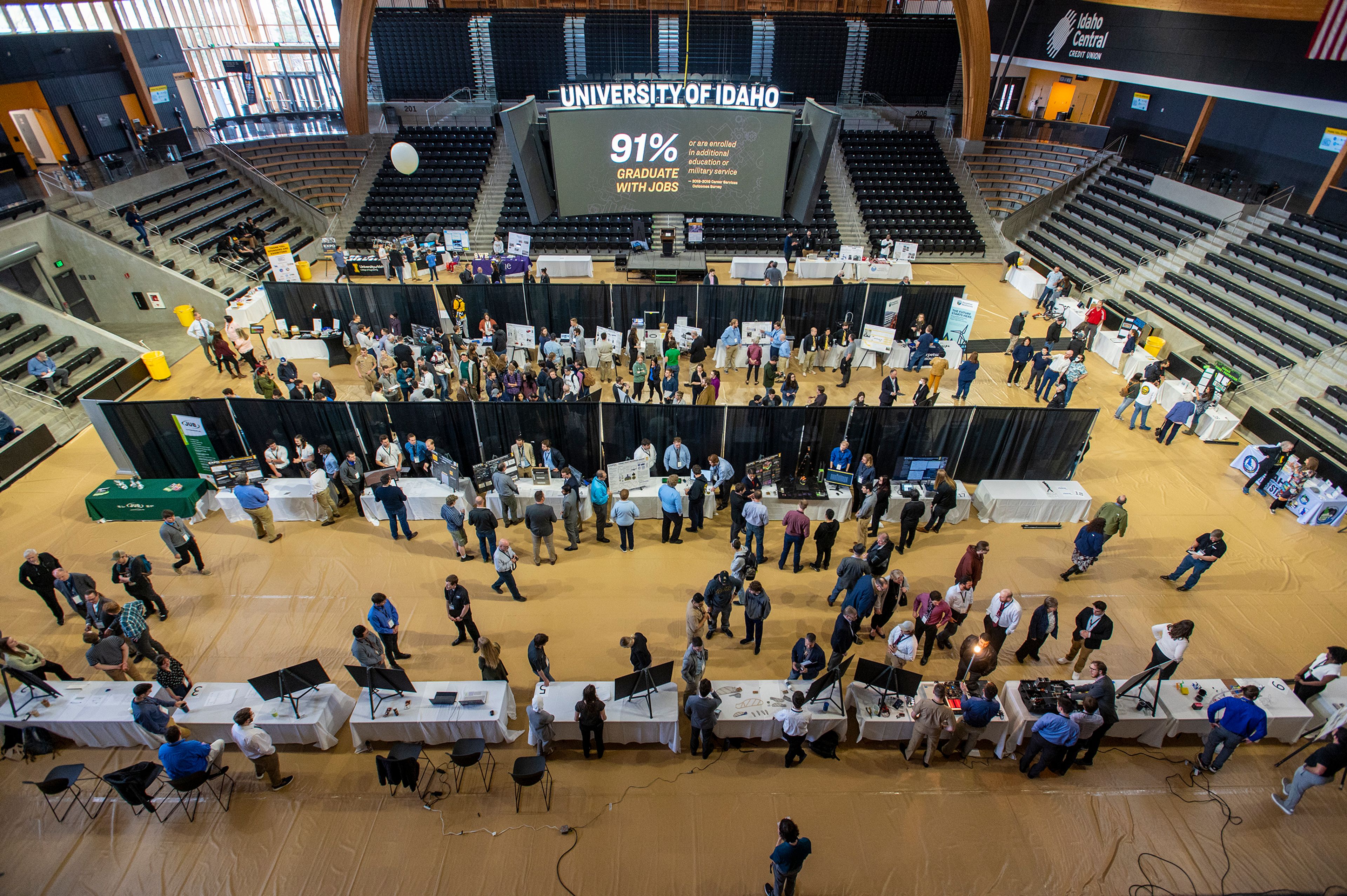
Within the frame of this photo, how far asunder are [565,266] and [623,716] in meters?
18.5

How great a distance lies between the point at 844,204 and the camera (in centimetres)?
2725

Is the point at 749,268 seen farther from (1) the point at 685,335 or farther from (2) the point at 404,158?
(2) the point at 404,158

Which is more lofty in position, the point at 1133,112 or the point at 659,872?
the point at 1133,112

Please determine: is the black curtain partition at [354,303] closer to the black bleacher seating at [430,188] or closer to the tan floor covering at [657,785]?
the tan floor covering at [657,785]

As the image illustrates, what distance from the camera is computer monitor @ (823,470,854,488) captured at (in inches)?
444

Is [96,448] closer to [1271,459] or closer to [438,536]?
[438,536]

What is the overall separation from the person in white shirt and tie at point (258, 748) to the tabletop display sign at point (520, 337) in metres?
11.3

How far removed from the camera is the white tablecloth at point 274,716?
737 centimetres

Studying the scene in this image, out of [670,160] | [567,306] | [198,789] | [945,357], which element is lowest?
[198,789]

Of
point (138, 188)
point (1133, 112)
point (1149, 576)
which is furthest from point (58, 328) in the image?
point (1133, 112)

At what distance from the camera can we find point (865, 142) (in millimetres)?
28766

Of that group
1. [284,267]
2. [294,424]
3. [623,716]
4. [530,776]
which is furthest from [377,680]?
[284,267]

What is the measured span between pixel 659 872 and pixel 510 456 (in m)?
7.11

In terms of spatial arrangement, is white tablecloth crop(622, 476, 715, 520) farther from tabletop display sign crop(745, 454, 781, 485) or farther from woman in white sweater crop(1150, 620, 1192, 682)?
woman in white sweater crop(1150, 620, 1192, 682)
